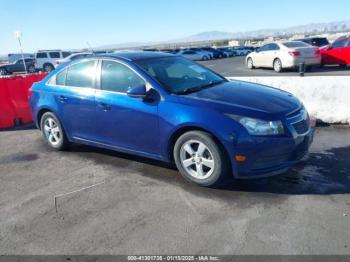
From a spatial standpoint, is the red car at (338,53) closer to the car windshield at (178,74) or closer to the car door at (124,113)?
the car windshield at (178,74)

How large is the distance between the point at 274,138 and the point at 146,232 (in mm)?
1747

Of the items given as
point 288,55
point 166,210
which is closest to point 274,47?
point 288,55

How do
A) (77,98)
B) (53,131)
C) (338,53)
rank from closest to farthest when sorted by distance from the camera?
(77,98) → (53,131) → (338,53)

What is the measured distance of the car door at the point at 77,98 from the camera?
544 cm

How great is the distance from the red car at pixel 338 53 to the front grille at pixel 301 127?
1316 cm

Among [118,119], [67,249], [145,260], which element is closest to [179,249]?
[145,260]

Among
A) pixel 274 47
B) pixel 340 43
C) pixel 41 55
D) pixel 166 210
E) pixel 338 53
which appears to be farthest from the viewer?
pixel 41 55

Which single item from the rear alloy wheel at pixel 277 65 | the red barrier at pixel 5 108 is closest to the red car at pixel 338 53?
the rear alloy wheel at pixel 277 65

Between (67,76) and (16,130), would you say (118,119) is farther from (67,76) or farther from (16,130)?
(16,130)

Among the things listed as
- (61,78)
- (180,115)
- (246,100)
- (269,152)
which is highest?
(61,78)

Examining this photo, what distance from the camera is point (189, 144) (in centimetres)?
441

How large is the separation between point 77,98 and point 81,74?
41cm

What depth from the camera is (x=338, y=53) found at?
52.7ft

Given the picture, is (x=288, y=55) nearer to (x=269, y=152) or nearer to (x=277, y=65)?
(x=277, y=65)
